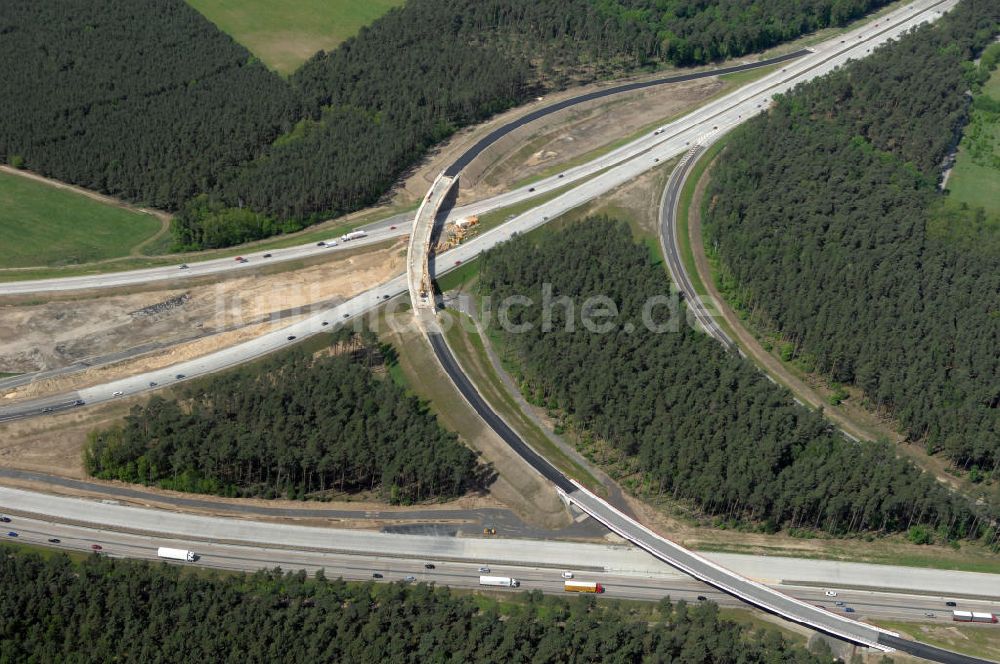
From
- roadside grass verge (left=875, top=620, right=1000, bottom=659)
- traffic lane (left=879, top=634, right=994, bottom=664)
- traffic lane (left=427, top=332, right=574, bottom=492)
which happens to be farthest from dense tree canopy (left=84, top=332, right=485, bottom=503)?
roadside grass verge (left=875, top=620, right=1000, bottom=659)

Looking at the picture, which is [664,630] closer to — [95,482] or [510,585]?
[510,585]

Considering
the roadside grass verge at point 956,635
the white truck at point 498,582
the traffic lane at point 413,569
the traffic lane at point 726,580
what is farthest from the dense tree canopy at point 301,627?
the roadside grass verge at point 956,635

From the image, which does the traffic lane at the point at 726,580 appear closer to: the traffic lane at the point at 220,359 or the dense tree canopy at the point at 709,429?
the dense tree canopy at the point at 709,429

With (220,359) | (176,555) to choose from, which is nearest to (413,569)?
(176,555)

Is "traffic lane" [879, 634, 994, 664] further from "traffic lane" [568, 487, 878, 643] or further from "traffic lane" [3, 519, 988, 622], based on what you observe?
"traffic lane" [3, 519, 988, 622]

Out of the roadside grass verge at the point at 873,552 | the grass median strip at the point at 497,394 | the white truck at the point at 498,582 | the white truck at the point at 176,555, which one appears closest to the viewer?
the white truck at the point at 498,582

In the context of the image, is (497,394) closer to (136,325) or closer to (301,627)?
(301,627)
